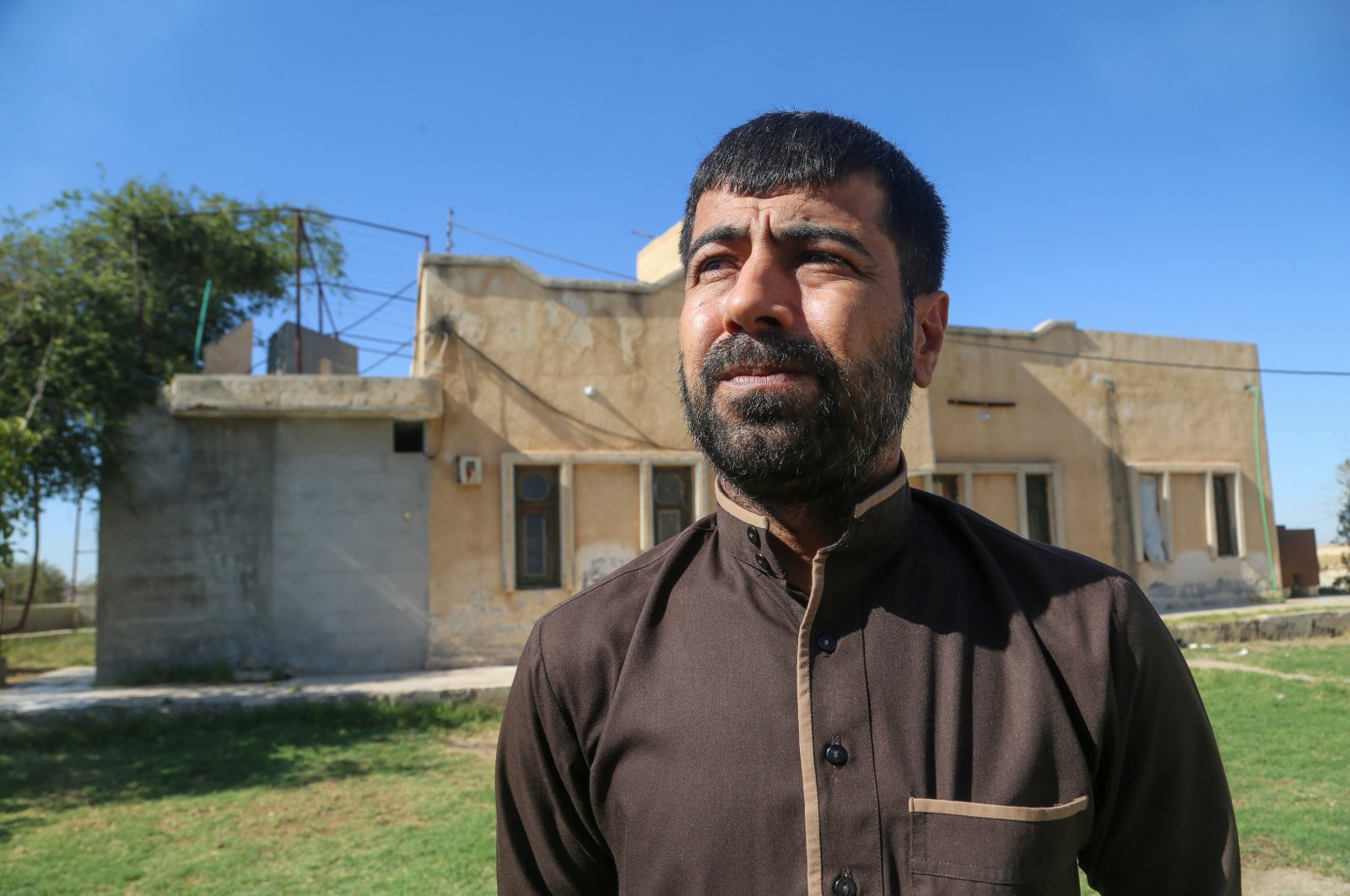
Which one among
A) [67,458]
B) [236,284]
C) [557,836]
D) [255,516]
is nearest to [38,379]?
[67,458]

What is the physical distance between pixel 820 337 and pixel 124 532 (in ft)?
36.2

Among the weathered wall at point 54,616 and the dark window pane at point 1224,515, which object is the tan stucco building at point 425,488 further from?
the weathered wall at point 54,616

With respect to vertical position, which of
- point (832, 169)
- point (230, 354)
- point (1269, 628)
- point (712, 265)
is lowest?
point (1269, 628)

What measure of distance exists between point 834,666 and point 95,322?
1213 cm

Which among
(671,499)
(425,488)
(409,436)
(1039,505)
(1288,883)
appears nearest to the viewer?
(1288,883)

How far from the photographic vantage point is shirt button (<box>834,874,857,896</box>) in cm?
130

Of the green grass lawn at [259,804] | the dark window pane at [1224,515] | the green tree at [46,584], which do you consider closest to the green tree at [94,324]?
the green grass lawn at [259,804]

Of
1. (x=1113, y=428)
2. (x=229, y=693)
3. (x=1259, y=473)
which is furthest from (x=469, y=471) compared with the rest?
(x=1259, y=473)

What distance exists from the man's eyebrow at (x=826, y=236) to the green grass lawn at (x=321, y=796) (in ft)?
13.6

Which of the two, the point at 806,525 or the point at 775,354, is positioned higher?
the point at 775,354

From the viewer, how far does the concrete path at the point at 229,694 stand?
847cm

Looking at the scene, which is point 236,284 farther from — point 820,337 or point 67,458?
point 820,337

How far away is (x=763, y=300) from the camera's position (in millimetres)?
1496

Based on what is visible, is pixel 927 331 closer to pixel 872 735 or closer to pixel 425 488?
pixel 872 735
